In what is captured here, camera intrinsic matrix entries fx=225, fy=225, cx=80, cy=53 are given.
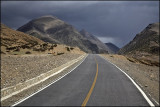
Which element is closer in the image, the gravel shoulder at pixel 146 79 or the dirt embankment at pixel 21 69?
the gravel shoulder at pixel 146 79

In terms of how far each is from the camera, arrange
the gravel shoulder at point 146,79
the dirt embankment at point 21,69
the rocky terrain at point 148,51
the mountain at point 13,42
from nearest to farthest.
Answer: the gravel shoulder at point 146,79 → the dirt embankment at point 21,69 → the mountain at point 13,42 → the rocky terrain at point 148,51

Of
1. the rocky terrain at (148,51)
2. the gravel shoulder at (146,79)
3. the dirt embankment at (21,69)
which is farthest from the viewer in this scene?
the rocky terrain at (148,51)

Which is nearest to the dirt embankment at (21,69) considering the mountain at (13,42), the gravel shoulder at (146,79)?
the gravel shoulder at (146,79)

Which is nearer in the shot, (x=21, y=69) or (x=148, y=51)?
(x=21, y=69)

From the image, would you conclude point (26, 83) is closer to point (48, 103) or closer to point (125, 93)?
point (48, 103)

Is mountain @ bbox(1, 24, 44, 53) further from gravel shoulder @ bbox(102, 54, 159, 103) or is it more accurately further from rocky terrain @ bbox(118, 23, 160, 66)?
gravel shoulder @ bbox(102, 54, 159, 103)

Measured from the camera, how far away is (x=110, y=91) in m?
12.6

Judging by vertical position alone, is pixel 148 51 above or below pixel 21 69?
above

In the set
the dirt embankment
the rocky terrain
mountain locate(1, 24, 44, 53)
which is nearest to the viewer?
the dirt embankment

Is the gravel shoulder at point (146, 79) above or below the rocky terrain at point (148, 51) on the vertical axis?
below

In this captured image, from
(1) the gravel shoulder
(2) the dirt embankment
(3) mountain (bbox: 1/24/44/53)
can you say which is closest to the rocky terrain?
(1) the gravel shoulder

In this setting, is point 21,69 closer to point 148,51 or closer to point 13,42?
point 13,42

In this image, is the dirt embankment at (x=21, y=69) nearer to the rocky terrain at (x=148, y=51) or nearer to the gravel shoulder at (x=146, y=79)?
the gravel shoulder at (x=146, y=79)

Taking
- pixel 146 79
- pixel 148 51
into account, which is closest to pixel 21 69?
pixel 146 79
